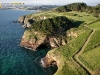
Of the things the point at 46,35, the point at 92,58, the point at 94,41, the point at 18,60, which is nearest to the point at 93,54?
the point at 92,58

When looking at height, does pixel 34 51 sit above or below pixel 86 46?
below

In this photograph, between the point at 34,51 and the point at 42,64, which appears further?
the point at 34,51

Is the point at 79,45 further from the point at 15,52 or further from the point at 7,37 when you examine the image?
the point at 7,37

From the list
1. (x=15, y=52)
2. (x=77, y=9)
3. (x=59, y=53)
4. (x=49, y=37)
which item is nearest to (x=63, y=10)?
(x=77, y=9)

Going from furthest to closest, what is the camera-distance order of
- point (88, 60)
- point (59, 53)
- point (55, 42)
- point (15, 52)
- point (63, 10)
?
point (63, 10) → point (55, 42) → point (15, 52) → point (59, 53) → point (88, 60)

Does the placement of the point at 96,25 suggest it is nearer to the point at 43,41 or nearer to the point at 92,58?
the point at 43,41

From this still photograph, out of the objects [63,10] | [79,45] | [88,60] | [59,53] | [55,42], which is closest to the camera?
[88,60]

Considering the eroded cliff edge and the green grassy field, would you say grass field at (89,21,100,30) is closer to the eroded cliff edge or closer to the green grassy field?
the green grassy field

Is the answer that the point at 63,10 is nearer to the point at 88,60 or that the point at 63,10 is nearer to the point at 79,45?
the point at 79,45

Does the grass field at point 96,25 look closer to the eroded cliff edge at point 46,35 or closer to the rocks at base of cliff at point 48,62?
the eroded cliff edge at point 46,35

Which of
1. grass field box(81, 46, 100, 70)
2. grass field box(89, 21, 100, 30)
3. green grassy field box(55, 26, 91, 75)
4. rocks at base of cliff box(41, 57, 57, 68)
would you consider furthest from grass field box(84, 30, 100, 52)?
rocks at base of cliff box(41, 57, 57, 68)
